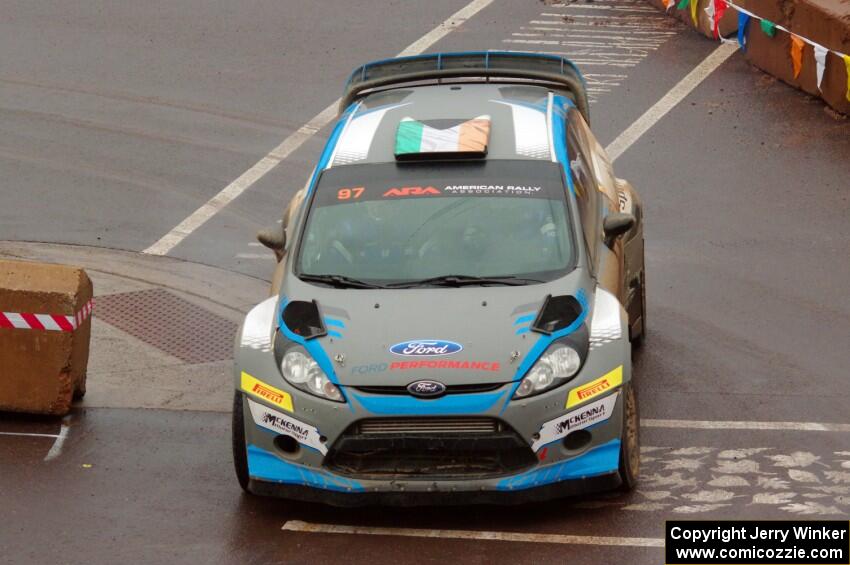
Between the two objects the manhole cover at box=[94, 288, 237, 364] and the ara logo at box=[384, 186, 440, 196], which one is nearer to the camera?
the ara logo at box=[384, 186, 440, 196]

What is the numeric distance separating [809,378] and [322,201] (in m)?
3.58

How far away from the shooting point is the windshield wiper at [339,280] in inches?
371

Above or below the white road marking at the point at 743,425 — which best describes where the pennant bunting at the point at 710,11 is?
below

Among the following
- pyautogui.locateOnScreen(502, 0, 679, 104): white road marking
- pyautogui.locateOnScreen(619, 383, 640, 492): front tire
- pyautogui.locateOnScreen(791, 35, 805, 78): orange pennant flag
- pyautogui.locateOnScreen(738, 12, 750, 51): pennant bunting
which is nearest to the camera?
pyautogui.locateOnScreen(619, 383, 640, 492): front tire

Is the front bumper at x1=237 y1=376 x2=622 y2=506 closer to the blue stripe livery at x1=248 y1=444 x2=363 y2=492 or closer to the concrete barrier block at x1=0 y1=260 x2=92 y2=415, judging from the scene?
the blue stripe livery at x1=248 y1=444 x2=363 y2=492

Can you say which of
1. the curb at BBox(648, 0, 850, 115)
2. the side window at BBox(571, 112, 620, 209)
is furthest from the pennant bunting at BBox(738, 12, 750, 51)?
the side window at BBox(571, 112, 620, 209)

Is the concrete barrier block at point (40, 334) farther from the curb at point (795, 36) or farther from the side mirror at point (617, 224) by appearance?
the curb at point (795, 36)

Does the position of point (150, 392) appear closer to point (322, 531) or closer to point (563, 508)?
point (322, 531)

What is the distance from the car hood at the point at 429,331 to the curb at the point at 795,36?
8383 millimetres

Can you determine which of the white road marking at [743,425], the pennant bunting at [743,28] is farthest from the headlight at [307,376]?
the pennant bunting at [743,28]

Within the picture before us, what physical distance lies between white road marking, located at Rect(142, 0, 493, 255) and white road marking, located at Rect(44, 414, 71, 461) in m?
A: 3.74

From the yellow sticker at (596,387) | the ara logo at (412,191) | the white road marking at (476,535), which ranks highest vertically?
the ara logo at (412,191)

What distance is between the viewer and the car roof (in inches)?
411

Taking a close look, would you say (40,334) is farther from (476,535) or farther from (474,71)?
(474,71)
